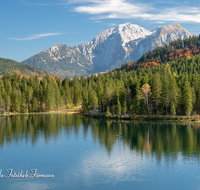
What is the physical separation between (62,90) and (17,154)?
13401cm

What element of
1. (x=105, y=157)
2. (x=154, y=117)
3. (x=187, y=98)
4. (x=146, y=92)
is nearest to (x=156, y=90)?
(x=146, y=92)

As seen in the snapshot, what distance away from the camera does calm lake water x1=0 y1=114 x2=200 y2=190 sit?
3960 centimetres

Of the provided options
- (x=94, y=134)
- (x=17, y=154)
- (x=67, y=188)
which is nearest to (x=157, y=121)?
(x=94, y=134)

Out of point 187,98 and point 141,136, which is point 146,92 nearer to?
point 187,98

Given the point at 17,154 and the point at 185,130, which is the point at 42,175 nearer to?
the point at 17,154

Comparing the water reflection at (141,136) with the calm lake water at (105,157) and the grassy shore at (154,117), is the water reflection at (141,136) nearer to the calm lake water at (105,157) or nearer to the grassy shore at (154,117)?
the calm lake water at (105,157)

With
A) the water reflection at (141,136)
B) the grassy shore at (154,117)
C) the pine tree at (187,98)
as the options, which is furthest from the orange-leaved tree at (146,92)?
the pine tree at (187,98)

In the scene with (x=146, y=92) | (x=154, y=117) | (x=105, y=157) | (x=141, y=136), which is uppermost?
(x=146, y=92)

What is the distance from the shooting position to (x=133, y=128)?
3546 inches

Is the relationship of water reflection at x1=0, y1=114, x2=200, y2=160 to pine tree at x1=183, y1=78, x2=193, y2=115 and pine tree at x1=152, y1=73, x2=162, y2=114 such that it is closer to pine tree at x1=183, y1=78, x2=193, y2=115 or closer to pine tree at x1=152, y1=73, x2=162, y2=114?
pine tree at x1=183, y1=78, x2=193, y2=115

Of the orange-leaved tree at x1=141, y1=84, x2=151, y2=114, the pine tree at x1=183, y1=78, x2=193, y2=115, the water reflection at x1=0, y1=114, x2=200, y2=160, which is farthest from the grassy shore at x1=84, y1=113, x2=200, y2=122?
the water reflection at x1=0, y1=114, x2=200, y2=160

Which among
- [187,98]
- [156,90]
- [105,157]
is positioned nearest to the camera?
[105,157]

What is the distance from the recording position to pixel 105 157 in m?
53.3

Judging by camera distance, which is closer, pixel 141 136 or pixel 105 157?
pixel 105 157
